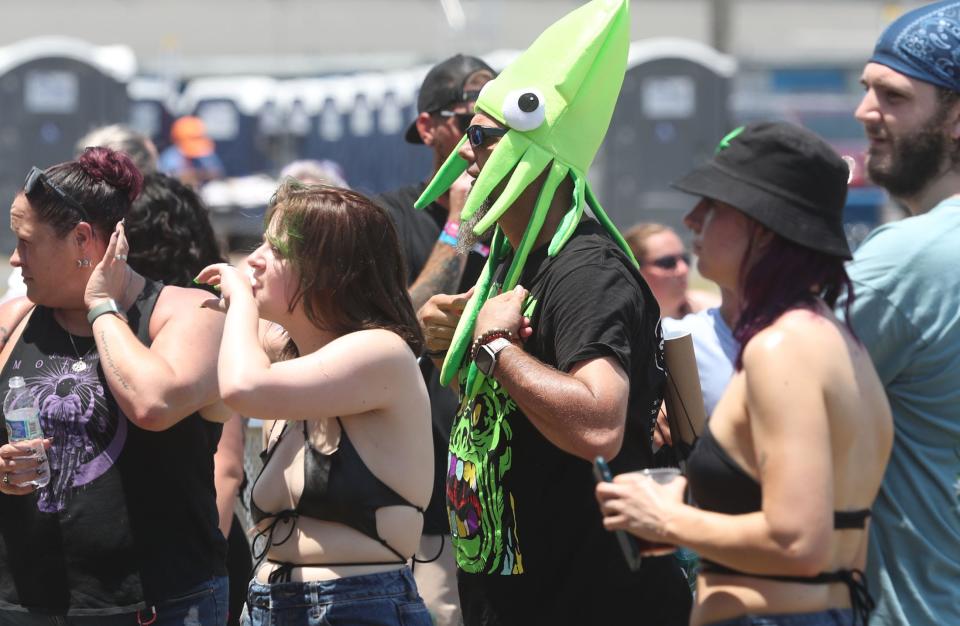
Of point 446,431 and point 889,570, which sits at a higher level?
point 889,570

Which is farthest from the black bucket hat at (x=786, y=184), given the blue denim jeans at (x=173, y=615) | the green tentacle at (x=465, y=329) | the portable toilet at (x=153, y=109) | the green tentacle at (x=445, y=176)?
the portable toilet at (x=153, y=109)

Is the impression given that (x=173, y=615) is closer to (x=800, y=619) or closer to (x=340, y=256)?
(x=340, y=256)

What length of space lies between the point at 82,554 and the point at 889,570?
2.01 meters

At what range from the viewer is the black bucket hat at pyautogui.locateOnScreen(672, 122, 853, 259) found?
243cm

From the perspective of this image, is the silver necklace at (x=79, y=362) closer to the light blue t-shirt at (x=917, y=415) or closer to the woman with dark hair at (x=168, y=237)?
the woman with dark hair at (x=168, y=237)

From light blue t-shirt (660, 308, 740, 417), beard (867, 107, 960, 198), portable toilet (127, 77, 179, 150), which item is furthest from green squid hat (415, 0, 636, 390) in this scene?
portable toilet (127, 77, 179, 150)

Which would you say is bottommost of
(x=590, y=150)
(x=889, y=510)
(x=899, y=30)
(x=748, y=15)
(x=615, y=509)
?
(x=748, y=15)

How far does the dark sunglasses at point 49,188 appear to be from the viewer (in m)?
3.47

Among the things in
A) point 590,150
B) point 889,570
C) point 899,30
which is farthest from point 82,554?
point 899,30

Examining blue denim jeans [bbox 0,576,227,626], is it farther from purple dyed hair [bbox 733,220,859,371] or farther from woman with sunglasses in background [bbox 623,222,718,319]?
woman with sunglasses in background [bbox 623,222,718,319]

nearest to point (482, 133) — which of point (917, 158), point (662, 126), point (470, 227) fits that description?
point (470, 227)

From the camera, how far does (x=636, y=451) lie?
312 centimetres

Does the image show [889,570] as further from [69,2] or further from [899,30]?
[69,2]

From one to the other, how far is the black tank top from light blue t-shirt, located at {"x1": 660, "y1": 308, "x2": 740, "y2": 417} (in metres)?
1.78
